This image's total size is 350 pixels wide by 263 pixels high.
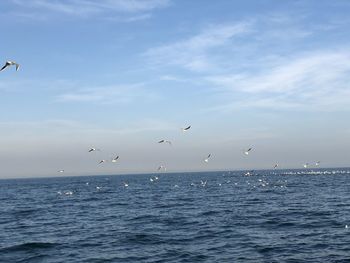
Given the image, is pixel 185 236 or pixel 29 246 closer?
pixel 29 246

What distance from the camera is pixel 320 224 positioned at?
38969 mm

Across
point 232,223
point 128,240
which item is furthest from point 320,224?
point 128,240

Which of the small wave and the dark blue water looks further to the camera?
the small wave

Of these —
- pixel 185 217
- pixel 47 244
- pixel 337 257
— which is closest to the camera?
pixel 337 257

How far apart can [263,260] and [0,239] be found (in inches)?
874

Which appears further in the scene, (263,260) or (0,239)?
(0,239)

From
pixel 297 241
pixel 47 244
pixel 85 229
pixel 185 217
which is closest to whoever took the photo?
pixel 297 241

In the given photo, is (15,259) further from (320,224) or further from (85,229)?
(320,224)

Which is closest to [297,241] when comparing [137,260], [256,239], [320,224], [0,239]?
[256,239]

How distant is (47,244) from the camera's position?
34375 millimetres

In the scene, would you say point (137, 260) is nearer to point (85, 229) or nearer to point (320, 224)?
point (85, 229)

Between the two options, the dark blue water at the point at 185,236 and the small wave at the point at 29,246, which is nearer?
the dark blue water at the point at 185,236

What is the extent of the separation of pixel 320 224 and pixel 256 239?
29.1 feet

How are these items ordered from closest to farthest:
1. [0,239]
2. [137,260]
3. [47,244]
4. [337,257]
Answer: [337,257] < [137,260] < [47,244] < [0,239]
